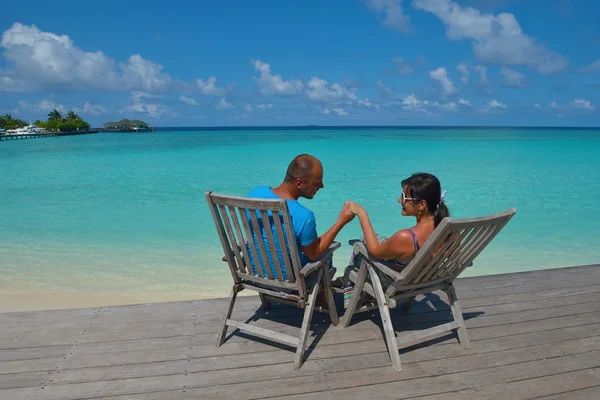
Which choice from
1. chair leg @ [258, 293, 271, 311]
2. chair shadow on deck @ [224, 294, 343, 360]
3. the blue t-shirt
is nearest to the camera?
the blue t-shirt

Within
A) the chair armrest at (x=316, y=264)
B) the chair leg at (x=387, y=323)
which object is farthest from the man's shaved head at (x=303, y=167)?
the chair leg at (x=387, y=323)

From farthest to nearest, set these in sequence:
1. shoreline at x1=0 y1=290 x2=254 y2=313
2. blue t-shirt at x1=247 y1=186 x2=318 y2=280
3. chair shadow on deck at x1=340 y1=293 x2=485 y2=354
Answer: shoreline at x1=0 y1=290 x2=254 y2=313
chair shadow on deck at x1=340 y1=293 x2=485 y2=354
blue t-shirt at x1=247 y1=186 x2=318 y2=280

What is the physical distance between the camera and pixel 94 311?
359 cm

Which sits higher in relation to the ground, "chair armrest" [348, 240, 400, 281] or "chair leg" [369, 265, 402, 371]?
"chair armrest" [348, 240, 400, 281]

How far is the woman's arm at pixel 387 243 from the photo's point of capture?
2.88 metres

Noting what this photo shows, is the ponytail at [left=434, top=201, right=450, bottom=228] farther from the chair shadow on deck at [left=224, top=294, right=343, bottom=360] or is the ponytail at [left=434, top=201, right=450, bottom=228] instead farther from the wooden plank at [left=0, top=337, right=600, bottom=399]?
the chair shadow on deck at [left=224, top=294, right=343, bottom=360]

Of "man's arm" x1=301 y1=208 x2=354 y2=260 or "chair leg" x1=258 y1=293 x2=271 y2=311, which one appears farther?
"chair leg" x1=258 y1=293 x2=271 y2=311

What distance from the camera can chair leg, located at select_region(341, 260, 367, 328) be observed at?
311 cm

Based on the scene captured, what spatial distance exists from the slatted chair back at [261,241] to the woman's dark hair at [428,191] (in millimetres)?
807

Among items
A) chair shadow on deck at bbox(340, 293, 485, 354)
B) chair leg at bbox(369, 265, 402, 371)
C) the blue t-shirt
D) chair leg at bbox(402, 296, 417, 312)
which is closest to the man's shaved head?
the blue t-shirt

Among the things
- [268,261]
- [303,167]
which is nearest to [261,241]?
[268,261]

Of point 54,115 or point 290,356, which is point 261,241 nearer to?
point 290,356

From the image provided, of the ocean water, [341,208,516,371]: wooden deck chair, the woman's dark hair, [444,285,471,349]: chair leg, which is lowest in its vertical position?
the ocean water

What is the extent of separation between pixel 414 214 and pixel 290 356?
1142mm
